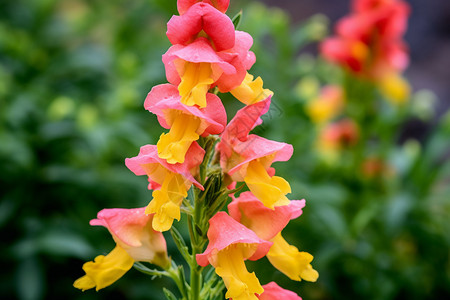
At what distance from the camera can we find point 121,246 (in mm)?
773

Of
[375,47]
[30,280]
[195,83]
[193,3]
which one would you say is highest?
[375,47]

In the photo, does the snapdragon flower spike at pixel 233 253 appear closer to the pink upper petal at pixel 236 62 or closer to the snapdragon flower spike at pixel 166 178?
the snapdragon flower spike at pixel 166 178

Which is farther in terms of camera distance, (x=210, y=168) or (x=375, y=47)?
(x=375, y=47)

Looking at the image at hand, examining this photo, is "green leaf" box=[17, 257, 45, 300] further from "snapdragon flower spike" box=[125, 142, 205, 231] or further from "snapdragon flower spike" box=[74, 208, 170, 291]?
"snapdragon flower spike" box=[125, 142, 205, 231]

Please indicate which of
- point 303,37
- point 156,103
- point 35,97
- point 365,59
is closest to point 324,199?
point 365,59

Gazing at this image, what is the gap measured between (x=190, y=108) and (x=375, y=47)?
5.49 ft

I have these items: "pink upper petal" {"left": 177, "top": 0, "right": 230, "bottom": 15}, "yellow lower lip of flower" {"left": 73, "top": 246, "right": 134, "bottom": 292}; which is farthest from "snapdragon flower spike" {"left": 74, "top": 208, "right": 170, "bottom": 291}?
"pink upper petal" {"left": 177, "top": 0, "right": 230, "bottom": 15}

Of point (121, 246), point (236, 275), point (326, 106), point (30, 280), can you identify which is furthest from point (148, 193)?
point (236, 275)

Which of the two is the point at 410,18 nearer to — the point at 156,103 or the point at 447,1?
the point at 447,1

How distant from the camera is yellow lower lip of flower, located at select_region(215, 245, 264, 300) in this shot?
660 millimetres

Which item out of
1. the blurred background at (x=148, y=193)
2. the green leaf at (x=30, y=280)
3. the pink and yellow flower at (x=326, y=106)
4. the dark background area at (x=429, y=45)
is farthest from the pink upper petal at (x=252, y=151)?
the dark background area at (x=429, y=45)

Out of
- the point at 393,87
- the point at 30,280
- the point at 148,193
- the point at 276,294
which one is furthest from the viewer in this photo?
the point at 393,87

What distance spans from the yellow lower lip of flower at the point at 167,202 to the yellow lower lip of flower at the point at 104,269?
0.46 ft

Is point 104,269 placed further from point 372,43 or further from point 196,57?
point 372,43
